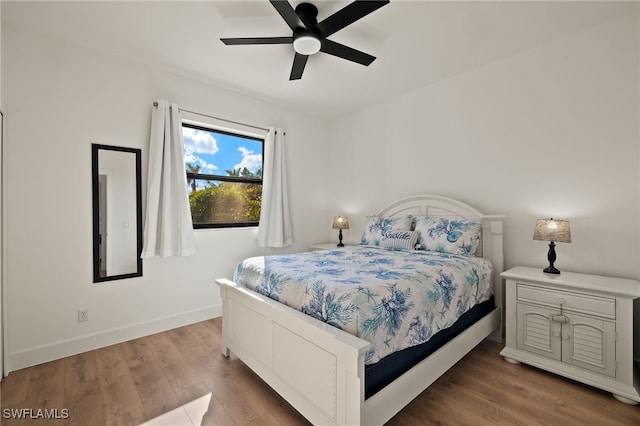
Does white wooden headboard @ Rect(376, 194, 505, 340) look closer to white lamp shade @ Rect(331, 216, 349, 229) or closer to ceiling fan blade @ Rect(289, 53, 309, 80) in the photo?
white lamp shade @ Rect(331, 216, 349, 229)

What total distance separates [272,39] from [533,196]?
2646 mm

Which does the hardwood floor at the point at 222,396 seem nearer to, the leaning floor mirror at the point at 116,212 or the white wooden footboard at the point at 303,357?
the white wooden footboard at the point at 303,357

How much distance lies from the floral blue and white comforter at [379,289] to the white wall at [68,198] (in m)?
1.19

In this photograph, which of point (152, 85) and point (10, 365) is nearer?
point (10, 365)

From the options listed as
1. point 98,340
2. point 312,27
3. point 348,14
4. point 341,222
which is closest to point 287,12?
point 312,27

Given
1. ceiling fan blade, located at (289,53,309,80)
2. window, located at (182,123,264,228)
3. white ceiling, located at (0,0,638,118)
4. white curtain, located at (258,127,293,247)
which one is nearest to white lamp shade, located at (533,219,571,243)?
white ceiling, located at (0,0,638,118)

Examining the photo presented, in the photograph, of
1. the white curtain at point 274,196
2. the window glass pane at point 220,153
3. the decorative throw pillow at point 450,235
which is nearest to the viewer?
the decorative throw pillow at point 450,235

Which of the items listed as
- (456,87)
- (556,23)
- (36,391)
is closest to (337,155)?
(456,87)

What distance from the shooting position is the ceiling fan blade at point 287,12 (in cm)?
177

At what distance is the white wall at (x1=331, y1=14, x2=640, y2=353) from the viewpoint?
228 centimetres

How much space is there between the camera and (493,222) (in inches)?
111

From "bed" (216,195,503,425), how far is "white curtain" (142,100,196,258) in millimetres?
994

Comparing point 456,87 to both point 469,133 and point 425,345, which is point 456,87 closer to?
point 469,133

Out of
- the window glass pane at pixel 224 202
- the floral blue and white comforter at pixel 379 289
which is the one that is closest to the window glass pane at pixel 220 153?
the window glass pane at pixel 224 202
